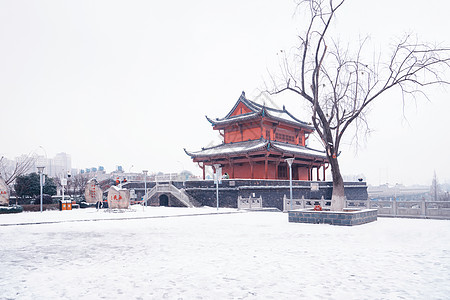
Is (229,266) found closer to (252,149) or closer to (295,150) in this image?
(252,149)

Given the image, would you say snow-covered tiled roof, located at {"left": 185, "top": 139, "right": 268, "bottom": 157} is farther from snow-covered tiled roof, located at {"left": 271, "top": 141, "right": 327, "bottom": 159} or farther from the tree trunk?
the tree trunk

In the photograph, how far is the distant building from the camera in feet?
123

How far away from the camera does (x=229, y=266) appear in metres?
7.57

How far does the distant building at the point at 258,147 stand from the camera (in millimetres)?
37469

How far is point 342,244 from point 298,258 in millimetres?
2620

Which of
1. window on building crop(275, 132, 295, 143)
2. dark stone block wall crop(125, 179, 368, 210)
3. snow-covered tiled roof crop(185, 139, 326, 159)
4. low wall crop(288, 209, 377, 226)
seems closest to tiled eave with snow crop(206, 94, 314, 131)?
window on building crop(275, 132, 295, 143)

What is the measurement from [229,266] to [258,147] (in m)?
28.3

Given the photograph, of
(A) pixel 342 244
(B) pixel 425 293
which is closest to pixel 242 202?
(A) pixel 342 244

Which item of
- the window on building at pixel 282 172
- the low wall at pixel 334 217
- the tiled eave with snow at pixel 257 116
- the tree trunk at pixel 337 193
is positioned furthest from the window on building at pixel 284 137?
the tree trunk at pixel 337 193

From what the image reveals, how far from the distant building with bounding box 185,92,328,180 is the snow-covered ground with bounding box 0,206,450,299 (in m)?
24.4

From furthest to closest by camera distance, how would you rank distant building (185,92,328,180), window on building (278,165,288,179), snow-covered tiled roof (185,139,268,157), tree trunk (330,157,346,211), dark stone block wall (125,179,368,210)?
window on building (278,165,288,179)
distant building (185,92,328,180)
snow-covered tiled roof (185,139,268,157)
dark stone block wall (125,179,368,210)
tree trunk (330,157,346,211)

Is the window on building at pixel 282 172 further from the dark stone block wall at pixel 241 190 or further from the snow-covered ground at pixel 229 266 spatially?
the snow-covered ground at pixel 229 266

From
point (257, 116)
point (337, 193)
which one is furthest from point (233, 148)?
point (337, 193)

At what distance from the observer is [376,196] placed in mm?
121188
